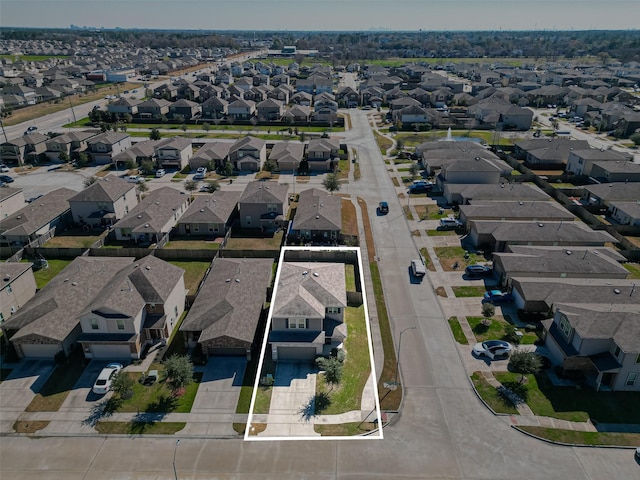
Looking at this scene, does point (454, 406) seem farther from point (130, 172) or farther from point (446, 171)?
point (130, 172)

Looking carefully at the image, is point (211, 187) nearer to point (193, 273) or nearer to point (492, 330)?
point (193, 273)

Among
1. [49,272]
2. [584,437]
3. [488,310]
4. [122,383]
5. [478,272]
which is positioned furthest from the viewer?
[49,272]

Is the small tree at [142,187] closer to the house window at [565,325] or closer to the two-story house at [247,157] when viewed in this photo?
the two-story house at [247,157]

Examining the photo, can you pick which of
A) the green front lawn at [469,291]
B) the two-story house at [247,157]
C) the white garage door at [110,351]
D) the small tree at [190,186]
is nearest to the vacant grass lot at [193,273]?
the white garage door at [110,351]

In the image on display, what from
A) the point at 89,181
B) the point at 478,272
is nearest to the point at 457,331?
the point at 478,272

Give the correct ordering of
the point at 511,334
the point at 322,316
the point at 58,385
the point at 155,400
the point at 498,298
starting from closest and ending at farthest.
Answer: the point at 155,400
the point at 322,316
the point at 58,385
the point at 511,334
the point at 498,298

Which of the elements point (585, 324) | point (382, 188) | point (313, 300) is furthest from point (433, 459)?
point (382, 188)

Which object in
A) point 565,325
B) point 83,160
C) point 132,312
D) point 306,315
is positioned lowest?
point 83,160
